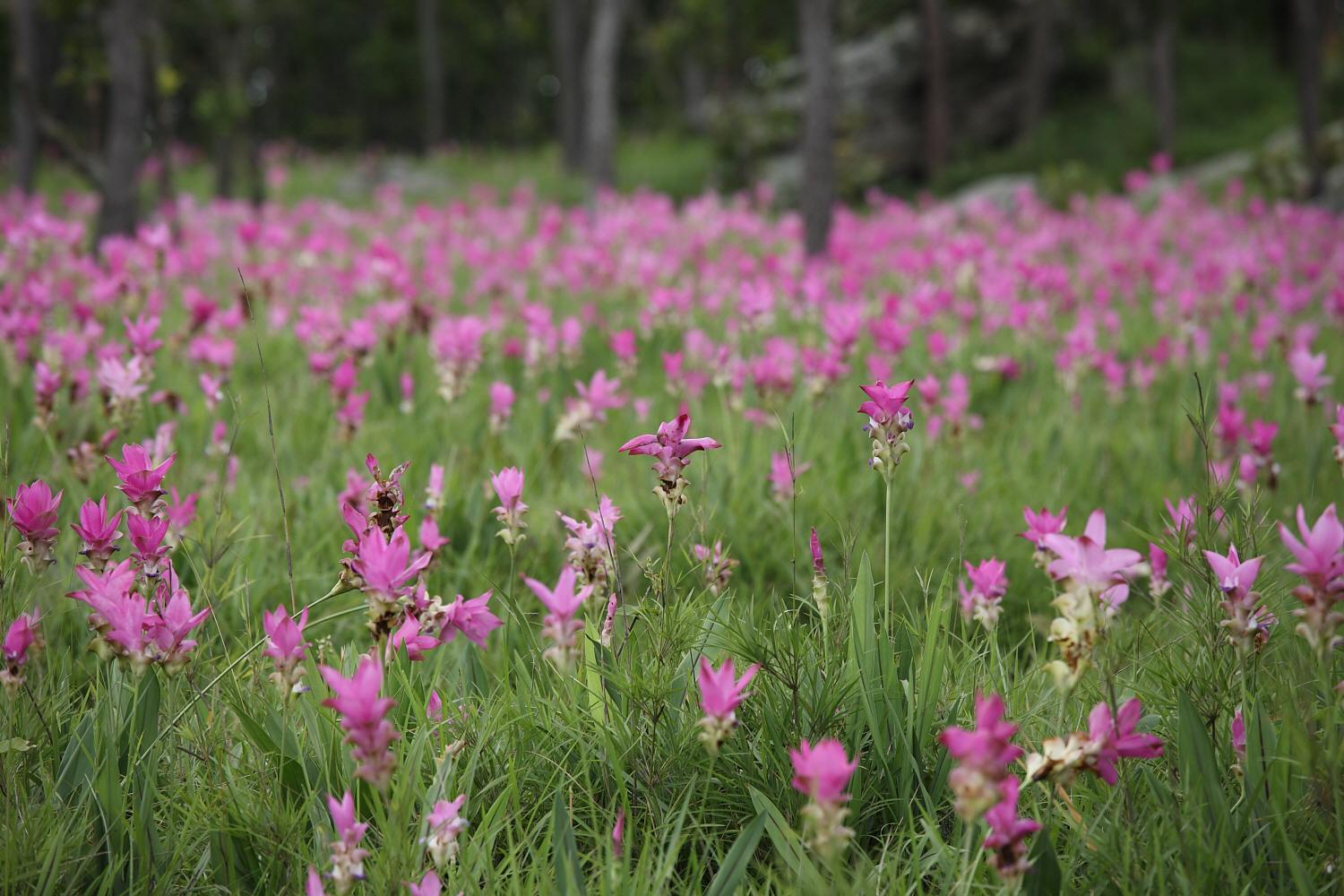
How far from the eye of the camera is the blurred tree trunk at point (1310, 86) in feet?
34.0

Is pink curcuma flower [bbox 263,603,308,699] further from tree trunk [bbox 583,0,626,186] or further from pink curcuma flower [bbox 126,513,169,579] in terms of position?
tree trunk [bbox 583,0,626,186]

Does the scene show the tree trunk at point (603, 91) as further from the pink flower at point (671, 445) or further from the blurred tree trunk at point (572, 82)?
the pink flower at point (671, 445)

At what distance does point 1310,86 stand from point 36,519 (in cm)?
1236

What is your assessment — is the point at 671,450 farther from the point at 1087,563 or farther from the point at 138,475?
the point at 138,475

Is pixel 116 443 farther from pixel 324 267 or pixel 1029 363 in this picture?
pixel 324 267

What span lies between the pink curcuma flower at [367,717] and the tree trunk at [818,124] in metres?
7.06

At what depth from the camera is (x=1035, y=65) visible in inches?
722

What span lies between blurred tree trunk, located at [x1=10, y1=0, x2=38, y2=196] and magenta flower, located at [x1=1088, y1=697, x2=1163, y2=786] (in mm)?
8282

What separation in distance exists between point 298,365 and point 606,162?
8428 mm

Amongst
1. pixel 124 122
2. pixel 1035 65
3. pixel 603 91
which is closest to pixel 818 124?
pixel 124 122

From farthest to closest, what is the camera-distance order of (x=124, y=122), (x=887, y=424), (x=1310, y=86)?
(x=1310, y=86) → (x=124, y=122) → (x=887, y=424)

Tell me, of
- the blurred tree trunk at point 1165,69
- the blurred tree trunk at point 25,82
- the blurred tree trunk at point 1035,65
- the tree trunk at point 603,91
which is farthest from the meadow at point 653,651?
the blurred tree trunk at point 1035,65

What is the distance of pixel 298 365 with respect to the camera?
4.92 m

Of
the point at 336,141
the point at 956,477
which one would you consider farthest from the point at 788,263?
the point at 336,141
